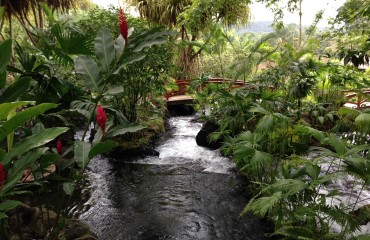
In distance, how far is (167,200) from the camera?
3.41 meters

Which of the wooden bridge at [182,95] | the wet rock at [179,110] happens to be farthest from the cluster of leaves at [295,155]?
the wet rock at [179,110]

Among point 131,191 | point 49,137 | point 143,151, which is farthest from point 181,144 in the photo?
point 49,137

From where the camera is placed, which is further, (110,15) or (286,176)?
(110,15)

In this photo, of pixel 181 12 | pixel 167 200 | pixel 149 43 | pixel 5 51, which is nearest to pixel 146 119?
pixel 167 200

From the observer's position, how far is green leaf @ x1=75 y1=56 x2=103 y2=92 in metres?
1.70

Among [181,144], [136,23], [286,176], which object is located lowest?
[181,144]

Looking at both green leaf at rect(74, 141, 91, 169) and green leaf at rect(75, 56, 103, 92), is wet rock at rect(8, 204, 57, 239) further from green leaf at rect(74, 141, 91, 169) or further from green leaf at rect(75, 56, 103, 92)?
green leaf at rect(75, 56, 103, 92)

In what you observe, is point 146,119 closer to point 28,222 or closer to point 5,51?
point 28,222

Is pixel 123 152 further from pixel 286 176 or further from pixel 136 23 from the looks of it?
pixel 286 176

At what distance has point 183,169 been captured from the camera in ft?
14.6

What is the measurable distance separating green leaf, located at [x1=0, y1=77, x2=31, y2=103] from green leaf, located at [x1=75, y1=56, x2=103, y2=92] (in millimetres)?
307

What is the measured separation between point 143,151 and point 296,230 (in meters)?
3.20

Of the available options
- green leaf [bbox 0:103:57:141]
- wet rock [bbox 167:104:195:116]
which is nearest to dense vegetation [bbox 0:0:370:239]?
green leaf [bbox 0:103:57:141]

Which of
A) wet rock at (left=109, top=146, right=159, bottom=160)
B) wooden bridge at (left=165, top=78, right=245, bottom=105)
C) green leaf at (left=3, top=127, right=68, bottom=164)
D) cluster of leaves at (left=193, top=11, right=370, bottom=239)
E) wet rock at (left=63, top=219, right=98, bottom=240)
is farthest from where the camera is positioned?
wooden bridge at (left=165, top=78, right=245, bottom=105)
